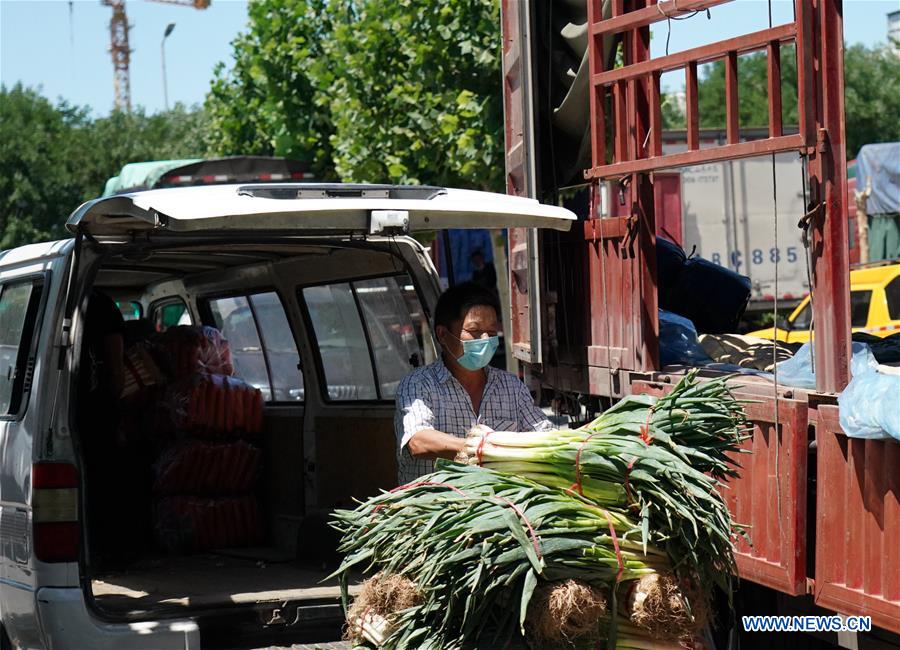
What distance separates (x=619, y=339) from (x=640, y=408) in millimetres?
2084

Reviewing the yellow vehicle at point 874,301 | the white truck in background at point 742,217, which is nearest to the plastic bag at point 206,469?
the yellow vehicle at point 874,301

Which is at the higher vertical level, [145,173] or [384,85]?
[384,85]

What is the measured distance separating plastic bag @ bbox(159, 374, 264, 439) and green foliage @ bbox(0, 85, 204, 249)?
32.3 meters

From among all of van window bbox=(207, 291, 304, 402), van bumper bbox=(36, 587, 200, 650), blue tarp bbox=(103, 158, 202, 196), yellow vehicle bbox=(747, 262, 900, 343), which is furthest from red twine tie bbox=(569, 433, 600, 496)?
blue tarp bbox=(103, 158, 202, 196)

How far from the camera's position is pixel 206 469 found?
691cm

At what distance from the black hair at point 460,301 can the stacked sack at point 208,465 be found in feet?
9.29

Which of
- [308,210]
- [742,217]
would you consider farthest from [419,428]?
[742,217]

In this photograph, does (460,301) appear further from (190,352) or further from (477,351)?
(190,352)

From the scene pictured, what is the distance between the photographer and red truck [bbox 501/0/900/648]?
412 cm

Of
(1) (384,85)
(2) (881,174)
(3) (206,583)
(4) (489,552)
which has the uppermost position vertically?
(1) (384,85)

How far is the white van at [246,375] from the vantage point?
4656 millimetres

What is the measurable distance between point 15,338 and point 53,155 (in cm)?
3754

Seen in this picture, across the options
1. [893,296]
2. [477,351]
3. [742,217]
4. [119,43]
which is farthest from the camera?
[119,43]

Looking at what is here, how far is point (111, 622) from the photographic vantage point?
4730 mm
